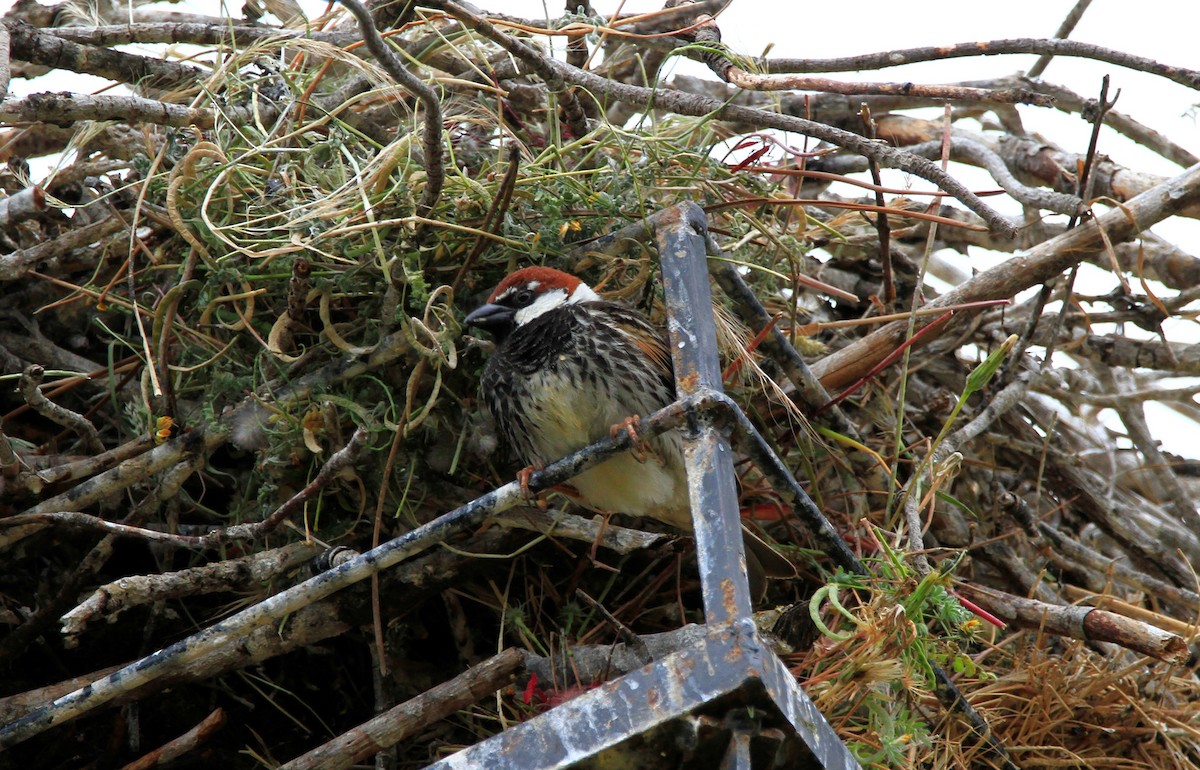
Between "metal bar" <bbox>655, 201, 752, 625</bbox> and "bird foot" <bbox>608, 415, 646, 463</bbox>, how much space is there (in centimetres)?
9

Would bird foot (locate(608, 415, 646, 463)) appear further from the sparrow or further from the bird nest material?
the bird nest material

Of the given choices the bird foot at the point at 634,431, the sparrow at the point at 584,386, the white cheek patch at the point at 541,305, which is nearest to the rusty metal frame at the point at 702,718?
the bird foot at the point at 634,431

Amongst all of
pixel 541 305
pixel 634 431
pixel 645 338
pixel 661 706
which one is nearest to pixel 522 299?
pixel 541 305

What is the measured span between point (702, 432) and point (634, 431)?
0.13 metres

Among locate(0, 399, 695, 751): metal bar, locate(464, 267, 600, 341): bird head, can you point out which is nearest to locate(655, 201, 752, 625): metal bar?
locate(0, 399, 695, 751): metal bar

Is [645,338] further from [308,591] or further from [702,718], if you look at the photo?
[702,718]

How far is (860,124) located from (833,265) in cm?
68

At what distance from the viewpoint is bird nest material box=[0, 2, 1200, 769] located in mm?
2891

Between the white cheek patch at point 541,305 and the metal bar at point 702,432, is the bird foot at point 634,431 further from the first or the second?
the white cheek patch at point 541,305

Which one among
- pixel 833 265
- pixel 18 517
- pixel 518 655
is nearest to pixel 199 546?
pixel 18 517

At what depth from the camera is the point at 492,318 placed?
9.89ft

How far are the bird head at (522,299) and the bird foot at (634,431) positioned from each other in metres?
0.37

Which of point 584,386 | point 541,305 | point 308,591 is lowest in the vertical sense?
point 308,591

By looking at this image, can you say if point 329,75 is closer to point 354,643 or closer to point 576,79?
point 576,79
